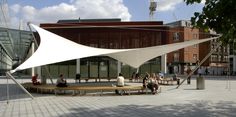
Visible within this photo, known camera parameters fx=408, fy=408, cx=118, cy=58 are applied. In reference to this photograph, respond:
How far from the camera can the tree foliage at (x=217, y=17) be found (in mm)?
8859

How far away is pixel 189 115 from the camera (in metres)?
12.3

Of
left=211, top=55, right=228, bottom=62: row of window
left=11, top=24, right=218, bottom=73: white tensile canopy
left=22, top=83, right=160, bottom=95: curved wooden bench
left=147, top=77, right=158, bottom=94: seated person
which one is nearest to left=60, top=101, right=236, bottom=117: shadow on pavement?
left=11, top=24, right=218, bottom=73: white tensile canopy

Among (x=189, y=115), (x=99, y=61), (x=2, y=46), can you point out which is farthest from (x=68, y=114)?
(x=2, y=46)

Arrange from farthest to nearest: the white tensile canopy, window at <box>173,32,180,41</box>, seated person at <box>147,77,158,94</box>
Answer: window at <box>173,32,180,41</box> < seated person at <box>147,77,158,94</box> < the white tensile canopy

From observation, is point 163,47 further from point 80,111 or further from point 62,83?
point 80,111

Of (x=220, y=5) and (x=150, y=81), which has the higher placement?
(x=220, y=5)

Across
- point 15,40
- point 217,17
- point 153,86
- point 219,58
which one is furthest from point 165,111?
point 219,58

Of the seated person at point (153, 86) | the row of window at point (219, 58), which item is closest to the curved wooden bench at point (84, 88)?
the seated person at point (153, 86)

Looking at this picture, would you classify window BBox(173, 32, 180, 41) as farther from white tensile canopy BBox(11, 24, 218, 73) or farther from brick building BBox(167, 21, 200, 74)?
white tensile canopy BBox(11, 24, 218, 73)

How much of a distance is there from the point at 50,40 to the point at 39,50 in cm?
204

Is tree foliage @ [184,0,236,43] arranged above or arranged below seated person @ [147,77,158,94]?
above

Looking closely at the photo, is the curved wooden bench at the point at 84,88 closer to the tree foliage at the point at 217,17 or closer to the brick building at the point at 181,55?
the tree foliage at the point at 217,17

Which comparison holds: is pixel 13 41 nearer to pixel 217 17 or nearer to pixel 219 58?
pixel 219 58

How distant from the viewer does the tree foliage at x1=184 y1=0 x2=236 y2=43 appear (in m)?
8.86
